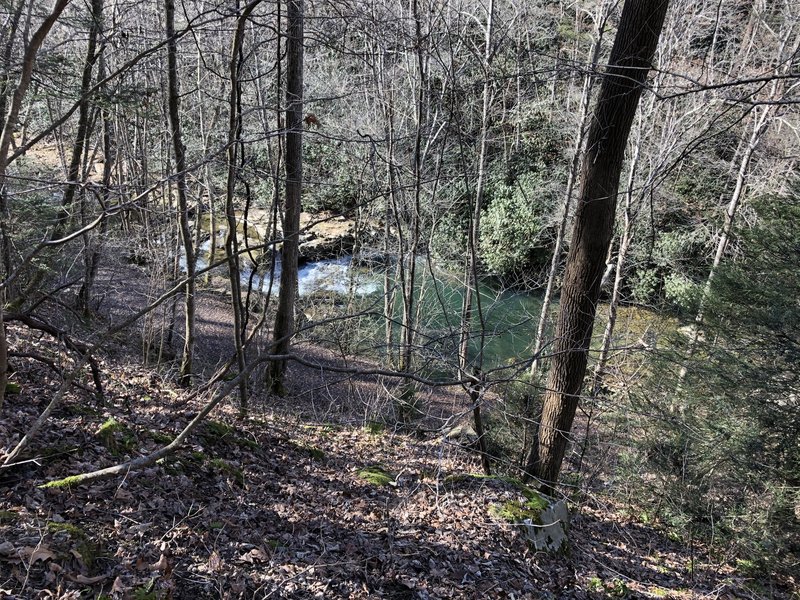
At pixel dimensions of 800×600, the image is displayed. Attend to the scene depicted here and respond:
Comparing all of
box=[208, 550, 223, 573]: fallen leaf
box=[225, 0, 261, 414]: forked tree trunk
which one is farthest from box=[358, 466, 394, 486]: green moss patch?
box=[208, 550, 223, 573]: fallen leaf

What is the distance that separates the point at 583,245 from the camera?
222 inches

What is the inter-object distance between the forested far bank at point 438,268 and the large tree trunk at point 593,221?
23 mm

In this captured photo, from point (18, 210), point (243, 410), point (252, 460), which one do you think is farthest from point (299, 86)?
point (252, 460)

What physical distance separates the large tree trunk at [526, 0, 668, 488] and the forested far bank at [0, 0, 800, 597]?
0.07ft

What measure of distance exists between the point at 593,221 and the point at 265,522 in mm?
4179

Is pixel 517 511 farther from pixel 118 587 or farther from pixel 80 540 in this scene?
pixel 80 540

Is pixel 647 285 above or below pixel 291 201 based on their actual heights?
below

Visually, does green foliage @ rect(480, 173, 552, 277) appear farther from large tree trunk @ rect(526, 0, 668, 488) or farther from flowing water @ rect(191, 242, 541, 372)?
large tree trunk @ rect(526, 0, 668, 488)

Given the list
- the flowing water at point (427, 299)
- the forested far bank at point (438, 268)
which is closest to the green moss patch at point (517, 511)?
the forested far bank at point (438, 268)

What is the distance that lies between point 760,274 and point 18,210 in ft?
35.5

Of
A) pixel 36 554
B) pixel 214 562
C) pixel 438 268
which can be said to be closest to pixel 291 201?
pixel 214 562

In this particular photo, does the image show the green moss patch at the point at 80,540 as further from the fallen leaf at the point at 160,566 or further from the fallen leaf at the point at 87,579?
the fallen leaf at the point at 160,566

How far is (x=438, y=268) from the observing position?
1537 centimetres

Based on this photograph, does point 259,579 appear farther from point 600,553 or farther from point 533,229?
point 533,229
